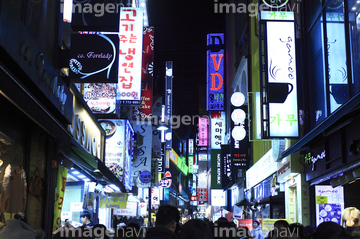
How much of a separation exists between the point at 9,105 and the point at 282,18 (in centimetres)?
897

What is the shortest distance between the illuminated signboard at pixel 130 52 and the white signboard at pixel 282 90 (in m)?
6.21

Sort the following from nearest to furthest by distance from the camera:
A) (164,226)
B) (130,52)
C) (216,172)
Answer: (164,226)
(130,52)
(216,172)

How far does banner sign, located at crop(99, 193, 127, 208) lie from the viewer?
19.7 m

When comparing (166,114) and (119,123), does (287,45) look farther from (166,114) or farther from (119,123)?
(166,114)

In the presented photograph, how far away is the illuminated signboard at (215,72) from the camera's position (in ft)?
139

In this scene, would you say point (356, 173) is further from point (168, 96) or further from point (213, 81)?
point (168, 96)

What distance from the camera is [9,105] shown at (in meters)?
8.68

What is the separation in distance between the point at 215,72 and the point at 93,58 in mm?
31967

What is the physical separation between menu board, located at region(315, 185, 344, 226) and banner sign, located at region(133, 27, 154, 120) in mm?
14819

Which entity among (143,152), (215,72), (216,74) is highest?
(215,72)

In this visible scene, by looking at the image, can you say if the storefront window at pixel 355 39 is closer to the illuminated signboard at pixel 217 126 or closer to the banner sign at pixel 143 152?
the banner sign at pixel 143 152

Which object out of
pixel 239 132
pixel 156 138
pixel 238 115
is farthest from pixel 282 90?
pixel 156 138

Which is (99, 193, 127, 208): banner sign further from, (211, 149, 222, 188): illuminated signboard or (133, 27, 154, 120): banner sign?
(211, 149, 222, 188): illuminated signboard

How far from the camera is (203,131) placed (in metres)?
61.3
